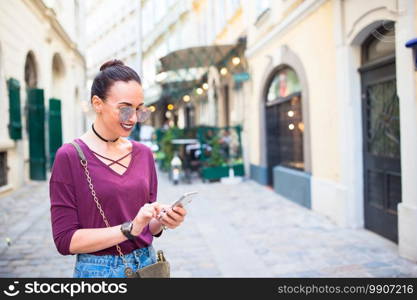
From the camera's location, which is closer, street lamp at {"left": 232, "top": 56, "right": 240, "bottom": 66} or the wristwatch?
A: the wristwatch

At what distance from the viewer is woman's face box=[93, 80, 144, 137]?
1829 millimetres

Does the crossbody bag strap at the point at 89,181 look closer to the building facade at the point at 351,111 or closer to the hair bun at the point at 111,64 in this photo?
the hair bun at the point at 111,64

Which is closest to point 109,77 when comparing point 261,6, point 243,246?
point 243,246

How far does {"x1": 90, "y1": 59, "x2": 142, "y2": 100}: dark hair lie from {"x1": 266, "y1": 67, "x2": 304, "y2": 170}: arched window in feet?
25.1

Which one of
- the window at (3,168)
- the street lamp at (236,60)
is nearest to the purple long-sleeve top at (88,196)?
the window at (3,168)

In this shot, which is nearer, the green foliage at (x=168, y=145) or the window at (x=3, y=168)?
the window at (x=3, y=168)

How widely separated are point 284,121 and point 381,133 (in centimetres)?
448

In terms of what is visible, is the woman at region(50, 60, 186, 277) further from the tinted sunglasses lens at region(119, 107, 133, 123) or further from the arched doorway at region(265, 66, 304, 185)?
the arched doorway at region(265, 66, 304, 185)

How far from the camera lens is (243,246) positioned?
583cm

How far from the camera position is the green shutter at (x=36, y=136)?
10617mm

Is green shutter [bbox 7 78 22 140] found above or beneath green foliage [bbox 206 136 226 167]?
above

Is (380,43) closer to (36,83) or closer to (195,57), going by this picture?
(195,57)

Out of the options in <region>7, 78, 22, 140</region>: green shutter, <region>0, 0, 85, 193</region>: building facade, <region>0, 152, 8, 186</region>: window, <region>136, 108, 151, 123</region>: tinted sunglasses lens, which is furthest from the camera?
<region>0, 152, 8, 186</region>: window

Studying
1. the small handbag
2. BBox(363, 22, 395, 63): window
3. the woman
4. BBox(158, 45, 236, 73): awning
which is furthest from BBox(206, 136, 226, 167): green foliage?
the small handbag
